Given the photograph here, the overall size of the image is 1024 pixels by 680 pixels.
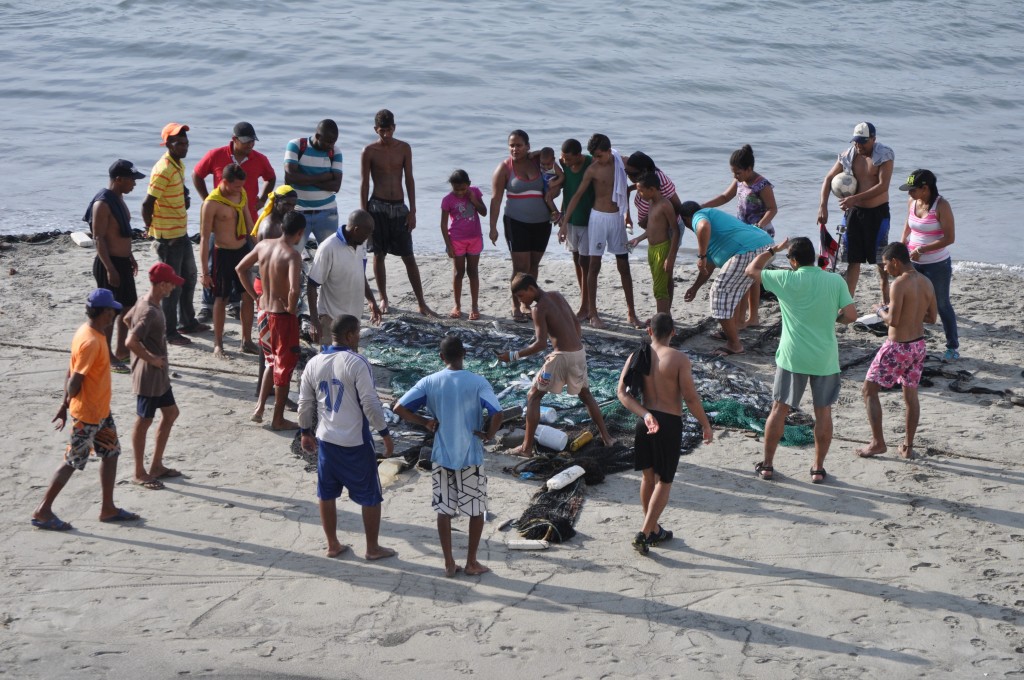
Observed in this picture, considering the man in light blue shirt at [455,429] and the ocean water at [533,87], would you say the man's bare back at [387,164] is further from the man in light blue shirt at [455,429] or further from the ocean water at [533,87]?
the man in light blue shirt at [455,429]

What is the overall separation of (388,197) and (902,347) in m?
5.35

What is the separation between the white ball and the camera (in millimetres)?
11133

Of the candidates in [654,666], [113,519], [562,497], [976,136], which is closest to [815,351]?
[562,497]

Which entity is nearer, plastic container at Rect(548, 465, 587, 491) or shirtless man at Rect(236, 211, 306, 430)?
plastic container at Rect(548, 465, 587, 491)

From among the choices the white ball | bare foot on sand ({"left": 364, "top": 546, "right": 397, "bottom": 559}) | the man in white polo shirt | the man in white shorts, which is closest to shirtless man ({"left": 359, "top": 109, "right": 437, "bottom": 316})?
the man in white shorts

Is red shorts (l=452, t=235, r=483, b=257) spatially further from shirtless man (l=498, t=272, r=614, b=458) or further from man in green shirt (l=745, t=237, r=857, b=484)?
man in green shirt (l=745, t=237, r=857, b=484)

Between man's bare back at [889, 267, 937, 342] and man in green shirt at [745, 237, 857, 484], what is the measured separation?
50 centimetres

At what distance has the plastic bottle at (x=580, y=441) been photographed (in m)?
8.33

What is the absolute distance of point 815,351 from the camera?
7750 millimetres

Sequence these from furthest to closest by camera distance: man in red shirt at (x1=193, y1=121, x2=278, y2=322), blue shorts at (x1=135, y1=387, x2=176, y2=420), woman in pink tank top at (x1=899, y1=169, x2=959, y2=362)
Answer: man in red shirt at (x1=193, y1=121, x2=278, y2=322)
woman in pink tank top at (x1=899, y1=169, x2=959, y2=362)
blue shorts at (x1=135, y1=387, x2=176, y2=420)

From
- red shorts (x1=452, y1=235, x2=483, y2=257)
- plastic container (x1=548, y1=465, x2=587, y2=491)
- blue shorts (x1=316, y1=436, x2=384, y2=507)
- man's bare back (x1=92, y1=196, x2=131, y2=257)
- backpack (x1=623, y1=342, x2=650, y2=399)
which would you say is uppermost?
man's bare back (x1=92, y1=196, x2=131, y2=257)

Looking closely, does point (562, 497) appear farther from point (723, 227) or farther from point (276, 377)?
point (723, 227)

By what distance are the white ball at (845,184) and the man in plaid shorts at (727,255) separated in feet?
3.90

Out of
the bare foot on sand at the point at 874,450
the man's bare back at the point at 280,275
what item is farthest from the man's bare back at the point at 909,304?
the man's bare back at the point at 280,275
